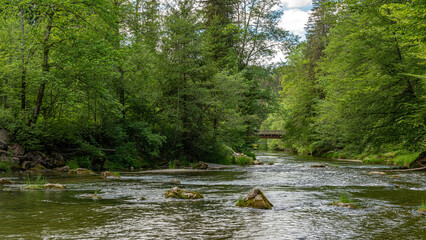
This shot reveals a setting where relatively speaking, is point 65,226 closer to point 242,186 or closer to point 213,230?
point 213,230

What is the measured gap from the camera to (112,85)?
2209 centimetres

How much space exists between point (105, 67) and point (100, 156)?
557 cm

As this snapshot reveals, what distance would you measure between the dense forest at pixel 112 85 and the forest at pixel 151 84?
7 centimetres

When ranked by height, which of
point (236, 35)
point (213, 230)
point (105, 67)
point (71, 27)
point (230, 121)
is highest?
point (236, 35)

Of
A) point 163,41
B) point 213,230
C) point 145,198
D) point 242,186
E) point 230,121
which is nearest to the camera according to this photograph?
point 213,230

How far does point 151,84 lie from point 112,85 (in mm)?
2843

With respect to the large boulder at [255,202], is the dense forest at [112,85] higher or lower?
higher

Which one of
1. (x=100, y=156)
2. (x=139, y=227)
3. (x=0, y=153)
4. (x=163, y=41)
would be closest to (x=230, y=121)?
(x=163, y=41)

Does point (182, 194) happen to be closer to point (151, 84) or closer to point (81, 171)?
point (81, 171)

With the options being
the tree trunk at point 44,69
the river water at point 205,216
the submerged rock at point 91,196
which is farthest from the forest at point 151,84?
the submerged rock at point 91,196

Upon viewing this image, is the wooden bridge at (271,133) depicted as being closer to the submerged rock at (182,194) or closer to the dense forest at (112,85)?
the dense forest at (112,85)

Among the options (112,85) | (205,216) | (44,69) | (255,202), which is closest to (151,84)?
(112,85)

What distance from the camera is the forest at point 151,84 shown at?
17.6m

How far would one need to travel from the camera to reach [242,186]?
45.4 ft
